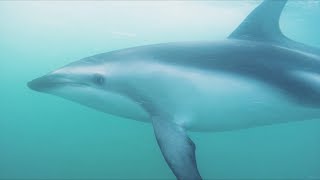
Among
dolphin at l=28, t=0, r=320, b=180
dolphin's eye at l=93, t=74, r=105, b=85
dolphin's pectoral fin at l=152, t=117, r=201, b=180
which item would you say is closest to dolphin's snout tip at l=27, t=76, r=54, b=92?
dolphin at l=28, t=0, r=320, b=180

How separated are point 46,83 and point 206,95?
2.45 metres

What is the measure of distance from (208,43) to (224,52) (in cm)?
42

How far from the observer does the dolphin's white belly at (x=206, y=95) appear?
5.58 m

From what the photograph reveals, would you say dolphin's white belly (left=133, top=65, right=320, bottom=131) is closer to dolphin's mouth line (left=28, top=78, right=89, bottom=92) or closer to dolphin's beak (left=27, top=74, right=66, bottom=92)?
dolphin's mouth line (left=28, top=78, right=89, bottom=92)

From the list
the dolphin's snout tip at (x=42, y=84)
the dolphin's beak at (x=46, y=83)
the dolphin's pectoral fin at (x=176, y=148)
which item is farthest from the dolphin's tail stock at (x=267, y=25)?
the dolphin's snout tip at (x=42, y=84)

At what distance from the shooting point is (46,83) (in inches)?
214

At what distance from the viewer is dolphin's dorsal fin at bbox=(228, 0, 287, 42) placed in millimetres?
6523

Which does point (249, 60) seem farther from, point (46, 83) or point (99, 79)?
point (46, 83)

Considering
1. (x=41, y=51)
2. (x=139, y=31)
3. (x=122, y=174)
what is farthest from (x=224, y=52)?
(x=41, y=51)

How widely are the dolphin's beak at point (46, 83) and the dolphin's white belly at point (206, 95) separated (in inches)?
51.3

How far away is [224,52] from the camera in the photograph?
5.95m

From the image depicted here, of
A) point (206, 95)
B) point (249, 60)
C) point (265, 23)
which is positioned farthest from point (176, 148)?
point (265, 23)

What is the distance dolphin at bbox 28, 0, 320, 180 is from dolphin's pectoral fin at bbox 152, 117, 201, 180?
22 cm

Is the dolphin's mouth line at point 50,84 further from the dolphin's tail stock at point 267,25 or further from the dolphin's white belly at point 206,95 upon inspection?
the dolphin's tail stock at point 267,25
